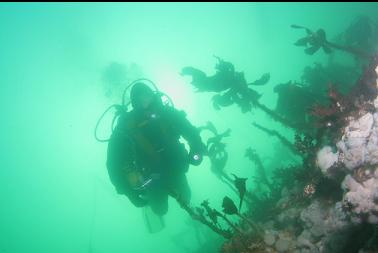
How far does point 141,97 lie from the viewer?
7.71m

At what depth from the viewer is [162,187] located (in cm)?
747

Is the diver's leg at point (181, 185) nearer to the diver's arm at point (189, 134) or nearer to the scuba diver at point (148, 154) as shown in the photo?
the scuba diver at point (148, 154)

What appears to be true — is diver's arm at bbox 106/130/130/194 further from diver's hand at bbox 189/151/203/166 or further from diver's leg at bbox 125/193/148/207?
diver's hand at bbox 189/151/203/166

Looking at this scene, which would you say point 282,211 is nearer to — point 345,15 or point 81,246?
point 345,15

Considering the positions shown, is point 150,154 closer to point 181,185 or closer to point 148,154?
point 148,154

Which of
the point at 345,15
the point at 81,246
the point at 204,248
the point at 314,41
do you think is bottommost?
the point at 81,246

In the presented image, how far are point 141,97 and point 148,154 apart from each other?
1.48 meters

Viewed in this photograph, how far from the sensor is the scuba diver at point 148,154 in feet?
23.5

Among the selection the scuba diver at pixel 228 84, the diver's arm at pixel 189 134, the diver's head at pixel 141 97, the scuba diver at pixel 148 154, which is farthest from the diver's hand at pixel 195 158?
the scuba diver at pixel 228 84

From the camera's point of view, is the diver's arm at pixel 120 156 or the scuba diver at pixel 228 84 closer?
the diver's arm at pixel 120 156

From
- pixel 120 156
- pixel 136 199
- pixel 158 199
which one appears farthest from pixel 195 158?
pixel 120 156

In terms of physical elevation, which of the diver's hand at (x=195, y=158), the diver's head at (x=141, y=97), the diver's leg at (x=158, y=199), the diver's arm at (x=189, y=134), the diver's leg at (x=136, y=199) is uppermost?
the diver's head at (x=141, y=97)

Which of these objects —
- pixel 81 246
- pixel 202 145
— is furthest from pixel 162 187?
pixel 81 246

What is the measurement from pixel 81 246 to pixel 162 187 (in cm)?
17835
